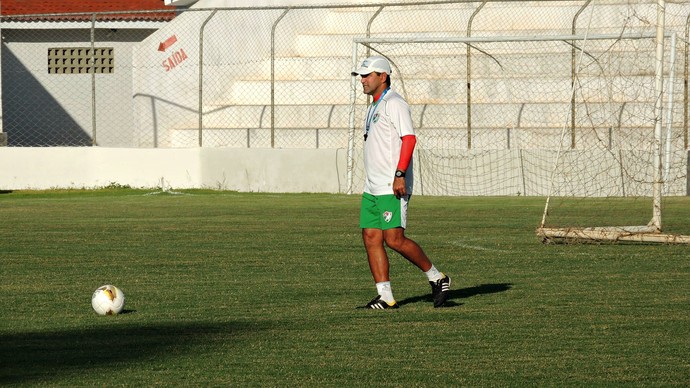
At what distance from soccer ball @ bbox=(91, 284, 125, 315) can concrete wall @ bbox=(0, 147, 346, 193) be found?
52.2 feet

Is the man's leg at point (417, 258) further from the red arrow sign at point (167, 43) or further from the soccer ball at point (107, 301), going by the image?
the red arrow sign at point (167, 43)

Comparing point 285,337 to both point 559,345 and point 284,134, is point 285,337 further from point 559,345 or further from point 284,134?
point 284,134

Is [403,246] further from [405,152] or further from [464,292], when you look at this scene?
[464,292]

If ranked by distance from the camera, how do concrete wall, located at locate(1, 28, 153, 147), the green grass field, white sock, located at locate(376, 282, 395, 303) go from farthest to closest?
concrete wall, located at locate(1, 28, 153, 147) < white sock, located at locate(376, 282, 395, 303) < the green grass field

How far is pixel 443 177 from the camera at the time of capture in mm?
24734

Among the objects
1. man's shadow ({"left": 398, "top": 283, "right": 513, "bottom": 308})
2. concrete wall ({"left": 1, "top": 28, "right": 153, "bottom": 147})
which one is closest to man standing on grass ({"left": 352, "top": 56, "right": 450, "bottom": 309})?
man's shadow ({"left": 398, "top": 283, "right": 513, "bottom": 308})

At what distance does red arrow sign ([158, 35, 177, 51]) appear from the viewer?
3003cm

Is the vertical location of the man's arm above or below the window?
below

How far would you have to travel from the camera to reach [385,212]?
32.0ft

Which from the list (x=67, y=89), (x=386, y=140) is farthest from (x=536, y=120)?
(x=386, y=140)

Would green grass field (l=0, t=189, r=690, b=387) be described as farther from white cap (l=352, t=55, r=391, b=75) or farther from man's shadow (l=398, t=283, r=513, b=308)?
white cap (l=352, t=55, r=391, b=75)

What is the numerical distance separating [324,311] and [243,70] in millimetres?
21347

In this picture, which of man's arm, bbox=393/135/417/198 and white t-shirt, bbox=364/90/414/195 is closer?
man's arm, bbox=393/135/417/198

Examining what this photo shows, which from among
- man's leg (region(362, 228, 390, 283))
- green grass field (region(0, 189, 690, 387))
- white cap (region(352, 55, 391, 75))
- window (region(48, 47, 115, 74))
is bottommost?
green grass field (region(0, 189, 690, 387))
